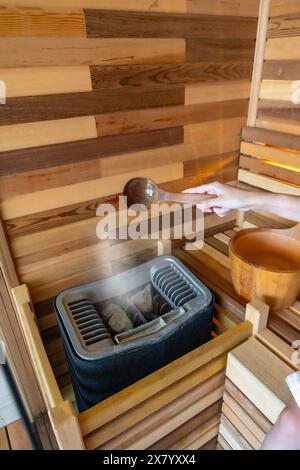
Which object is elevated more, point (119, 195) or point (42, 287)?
point (119, 195)

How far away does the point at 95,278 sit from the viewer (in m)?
1.39

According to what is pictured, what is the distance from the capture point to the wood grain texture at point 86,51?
3.05 feet

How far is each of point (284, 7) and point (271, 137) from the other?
0.50m

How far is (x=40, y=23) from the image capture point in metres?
0.93

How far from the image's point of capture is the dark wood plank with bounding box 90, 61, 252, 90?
1091 millimetres

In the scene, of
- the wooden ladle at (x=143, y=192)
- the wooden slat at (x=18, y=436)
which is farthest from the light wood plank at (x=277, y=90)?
the wooden slat at (x=18, y=436)

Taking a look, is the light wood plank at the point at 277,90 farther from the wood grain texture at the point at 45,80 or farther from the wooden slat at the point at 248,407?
the wooden slat at the point at 248,407

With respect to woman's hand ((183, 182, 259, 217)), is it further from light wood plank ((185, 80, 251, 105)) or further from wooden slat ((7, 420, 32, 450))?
wooden slat ((7, 420, 32, 450))

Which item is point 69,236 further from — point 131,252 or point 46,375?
point 46,375

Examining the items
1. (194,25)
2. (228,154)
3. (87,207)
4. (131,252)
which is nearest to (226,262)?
(131,252)

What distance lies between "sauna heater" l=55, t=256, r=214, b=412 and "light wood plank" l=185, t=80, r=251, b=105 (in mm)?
686

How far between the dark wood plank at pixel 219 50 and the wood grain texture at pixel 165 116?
0.57 ft
